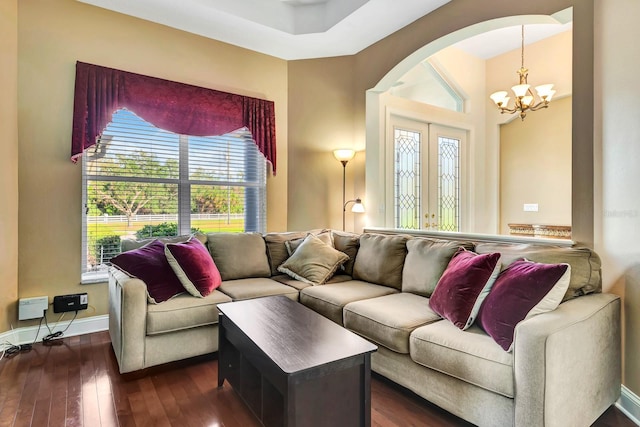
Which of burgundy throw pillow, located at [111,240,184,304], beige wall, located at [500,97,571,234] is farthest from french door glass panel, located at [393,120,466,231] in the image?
burgundy throw pillow, located at [111,240,184,304]

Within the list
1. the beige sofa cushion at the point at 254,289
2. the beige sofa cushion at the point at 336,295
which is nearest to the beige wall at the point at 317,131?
the beige sofa cushion at the point at 254,289

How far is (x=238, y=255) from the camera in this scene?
10.2 ft

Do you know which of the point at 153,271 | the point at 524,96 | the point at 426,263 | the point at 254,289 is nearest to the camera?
the point at 153,271

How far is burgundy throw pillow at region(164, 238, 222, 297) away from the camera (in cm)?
252

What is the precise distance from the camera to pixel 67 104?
9.62 feet

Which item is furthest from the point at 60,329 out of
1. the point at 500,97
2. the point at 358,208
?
the point at 500,97

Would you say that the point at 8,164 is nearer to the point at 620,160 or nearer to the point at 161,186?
the point at 161,186

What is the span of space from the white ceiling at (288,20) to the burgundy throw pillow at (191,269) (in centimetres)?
218

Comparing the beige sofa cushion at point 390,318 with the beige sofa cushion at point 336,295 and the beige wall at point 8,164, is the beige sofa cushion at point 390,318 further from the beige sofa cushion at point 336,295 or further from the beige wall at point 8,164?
the beige wall at point 8,164

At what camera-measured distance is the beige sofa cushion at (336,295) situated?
97.4 inches

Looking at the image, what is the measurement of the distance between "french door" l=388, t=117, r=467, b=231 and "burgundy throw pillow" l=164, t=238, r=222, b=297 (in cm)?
246

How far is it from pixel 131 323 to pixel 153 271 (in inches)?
15.6

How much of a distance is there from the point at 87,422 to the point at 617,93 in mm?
3422

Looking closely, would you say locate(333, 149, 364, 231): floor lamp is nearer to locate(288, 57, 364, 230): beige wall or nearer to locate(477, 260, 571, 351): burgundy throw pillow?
locate(288, 57, 364, 230): beige wall
